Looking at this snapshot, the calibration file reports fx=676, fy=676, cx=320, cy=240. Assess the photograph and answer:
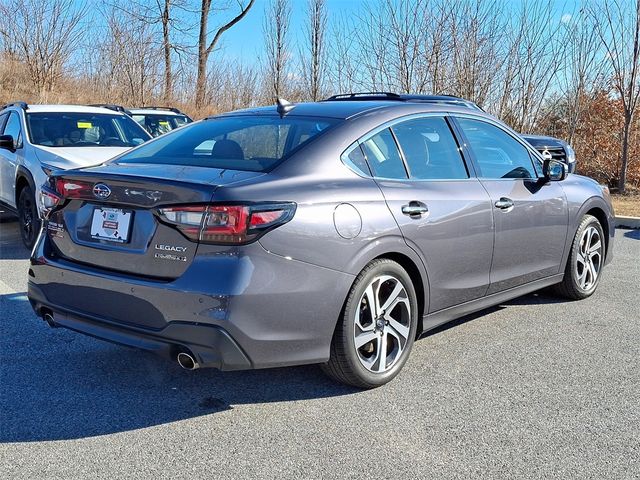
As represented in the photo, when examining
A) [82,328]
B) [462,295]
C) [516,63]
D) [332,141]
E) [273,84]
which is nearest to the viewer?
[82,328]

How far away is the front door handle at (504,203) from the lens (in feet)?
14.8

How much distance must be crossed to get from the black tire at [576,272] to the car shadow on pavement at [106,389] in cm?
257

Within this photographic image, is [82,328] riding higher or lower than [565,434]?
higher

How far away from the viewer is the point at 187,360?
3.14 meters

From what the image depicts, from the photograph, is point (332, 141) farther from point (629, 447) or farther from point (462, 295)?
point (629, 447)

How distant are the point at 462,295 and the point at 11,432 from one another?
8.77ft

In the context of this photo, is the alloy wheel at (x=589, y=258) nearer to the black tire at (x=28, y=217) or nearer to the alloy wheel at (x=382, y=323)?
the alloy wheel at (x=382, y=323)

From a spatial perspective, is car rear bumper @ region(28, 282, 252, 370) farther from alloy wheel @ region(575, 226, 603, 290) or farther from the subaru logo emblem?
alloy wheel @ region(575, 226, 603, 290)

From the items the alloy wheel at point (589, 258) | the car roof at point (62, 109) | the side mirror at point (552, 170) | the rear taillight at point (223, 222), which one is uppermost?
the car roof at point (62, 109)

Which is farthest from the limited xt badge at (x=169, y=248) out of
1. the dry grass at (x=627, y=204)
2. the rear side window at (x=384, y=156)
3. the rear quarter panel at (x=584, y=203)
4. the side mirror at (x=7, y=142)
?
the dry grass at (x=627, y=204)


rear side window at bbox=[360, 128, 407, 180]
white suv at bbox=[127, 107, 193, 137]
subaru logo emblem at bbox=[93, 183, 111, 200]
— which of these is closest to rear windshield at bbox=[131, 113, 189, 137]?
white suv at bbox=[127, 107, 193, 137]

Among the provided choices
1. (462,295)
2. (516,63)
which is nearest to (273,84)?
(516,63)

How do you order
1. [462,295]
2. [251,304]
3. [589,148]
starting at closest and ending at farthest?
1. [251,304]
2. [462,295]
3. [589,148]

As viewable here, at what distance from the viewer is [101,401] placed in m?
3.54
